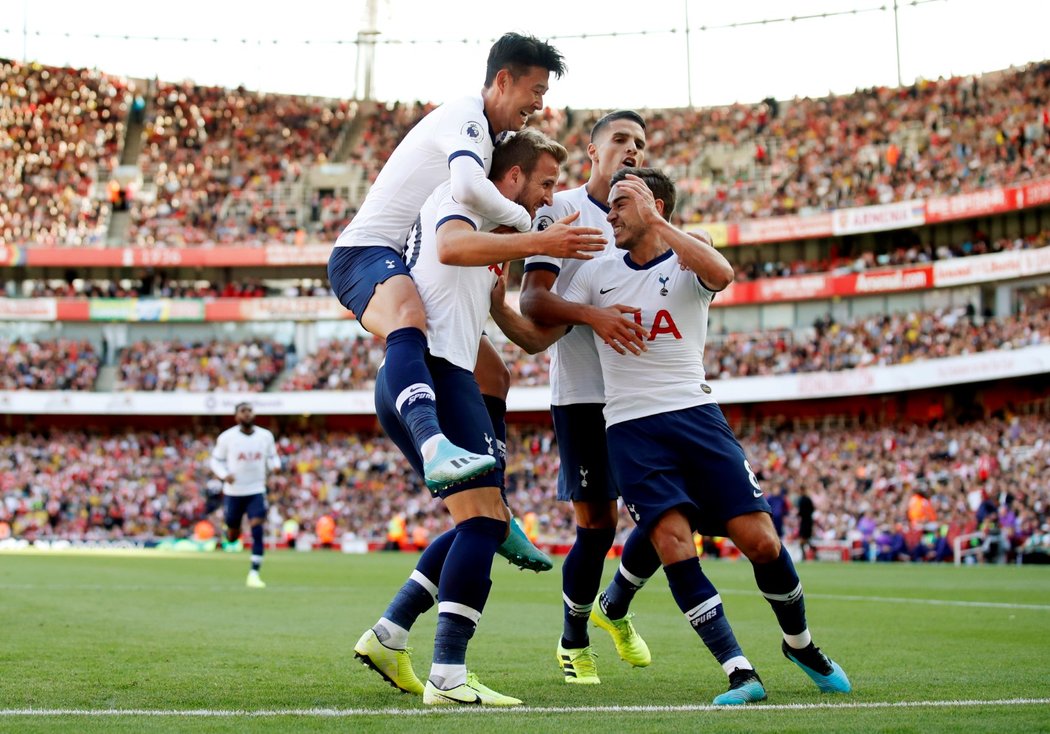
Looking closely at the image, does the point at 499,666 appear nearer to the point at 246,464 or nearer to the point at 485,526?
the point at 485,526

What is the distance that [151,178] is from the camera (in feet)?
171

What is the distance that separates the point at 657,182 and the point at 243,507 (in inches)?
492

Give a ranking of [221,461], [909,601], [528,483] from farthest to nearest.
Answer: [528,483]
[221,461]
[909,601]

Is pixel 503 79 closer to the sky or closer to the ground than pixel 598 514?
closer to the sky

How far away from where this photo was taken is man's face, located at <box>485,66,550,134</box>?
220 inches

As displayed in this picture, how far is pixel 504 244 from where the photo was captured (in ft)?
16.9

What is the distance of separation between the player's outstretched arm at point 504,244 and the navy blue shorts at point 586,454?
144 cm

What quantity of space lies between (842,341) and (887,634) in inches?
1345

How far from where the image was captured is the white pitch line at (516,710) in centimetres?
449

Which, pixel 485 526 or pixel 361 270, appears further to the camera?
pixel 361 270

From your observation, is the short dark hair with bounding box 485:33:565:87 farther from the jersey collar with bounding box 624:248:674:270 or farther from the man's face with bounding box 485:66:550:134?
the jersey collar with bounding box 624:248:674:270

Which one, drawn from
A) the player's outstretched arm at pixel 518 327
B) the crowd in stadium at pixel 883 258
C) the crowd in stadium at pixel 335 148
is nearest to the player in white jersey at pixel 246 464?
the player's outstretched arm at pixel 518 327

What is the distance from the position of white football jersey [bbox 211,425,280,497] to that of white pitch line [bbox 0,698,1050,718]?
1214 centimetres

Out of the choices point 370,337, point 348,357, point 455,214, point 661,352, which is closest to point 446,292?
point 455,214
